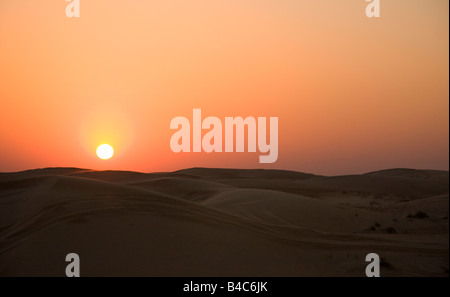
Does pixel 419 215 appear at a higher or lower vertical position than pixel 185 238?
higher

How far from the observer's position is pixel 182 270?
8070mm

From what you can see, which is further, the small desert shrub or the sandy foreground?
the small desert shrub

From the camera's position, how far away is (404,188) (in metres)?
38.0

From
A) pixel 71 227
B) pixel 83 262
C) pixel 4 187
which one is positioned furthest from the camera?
pixel 4 187

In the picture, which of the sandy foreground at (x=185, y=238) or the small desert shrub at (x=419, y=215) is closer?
the sandy foreground at (x=185, y=238)

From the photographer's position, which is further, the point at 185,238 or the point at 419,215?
the point at 419,215

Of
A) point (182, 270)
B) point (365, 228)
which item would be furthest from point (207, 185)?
point (182, 270)

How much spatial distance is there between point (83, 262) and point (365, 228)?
32.2ft
